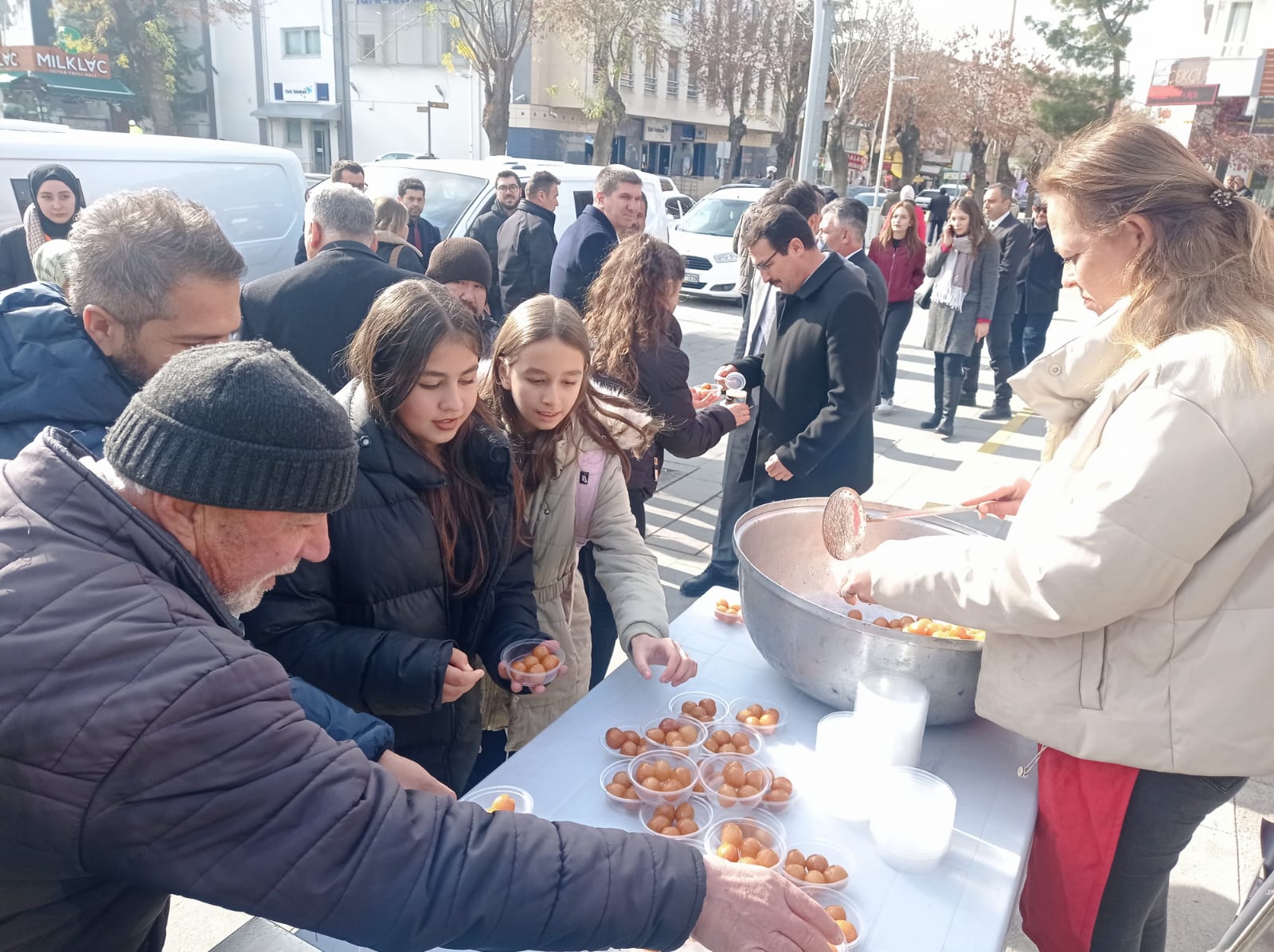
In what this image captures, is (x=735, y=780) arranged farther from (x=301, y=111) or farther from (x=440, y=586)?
(x=301, y=111)

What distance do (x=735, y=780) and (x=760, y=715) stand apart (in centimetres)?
28

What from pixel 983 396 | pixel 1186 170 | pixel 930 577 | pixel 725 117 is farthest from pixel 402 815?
pixel 725 117

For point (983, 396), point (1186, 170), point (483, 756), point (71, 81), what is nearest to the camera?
point (1186, 170)

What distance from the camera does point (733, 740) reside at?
73.5 inches

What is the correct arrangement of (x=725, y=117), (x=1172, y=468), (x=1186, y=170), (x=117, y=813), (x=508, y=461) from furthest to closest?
(x=725, y=117) < (x=508, y=461) < (x=1186, y=170) < (x=1172, y=468) < (x=117, y=813)

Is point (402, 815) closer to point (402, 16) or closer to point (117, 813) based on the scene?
point (117, 813)

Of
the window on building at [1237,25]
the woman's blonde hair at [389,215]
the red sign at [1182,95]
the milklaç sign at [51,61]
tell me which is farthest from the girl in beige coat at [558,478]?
the window on building at [1237,25]

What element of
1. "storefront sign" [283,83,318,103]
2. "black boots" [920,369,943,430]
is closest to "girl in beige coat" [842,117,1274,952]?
"black boots" [920,369,943,430]

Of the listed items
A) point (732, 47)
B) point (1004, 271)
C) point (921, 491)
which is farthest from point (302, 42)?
point (921, 491)

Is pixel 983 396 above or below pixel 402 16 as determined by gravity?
below

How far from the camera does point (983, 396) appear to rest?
9844 millimetres

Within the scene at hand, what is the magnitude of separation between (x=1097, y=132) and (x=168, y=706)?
1.88m

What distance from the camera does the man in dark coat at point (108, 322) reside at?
1831mm

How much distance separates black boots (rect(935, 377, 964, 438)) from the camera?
7.91 metres
